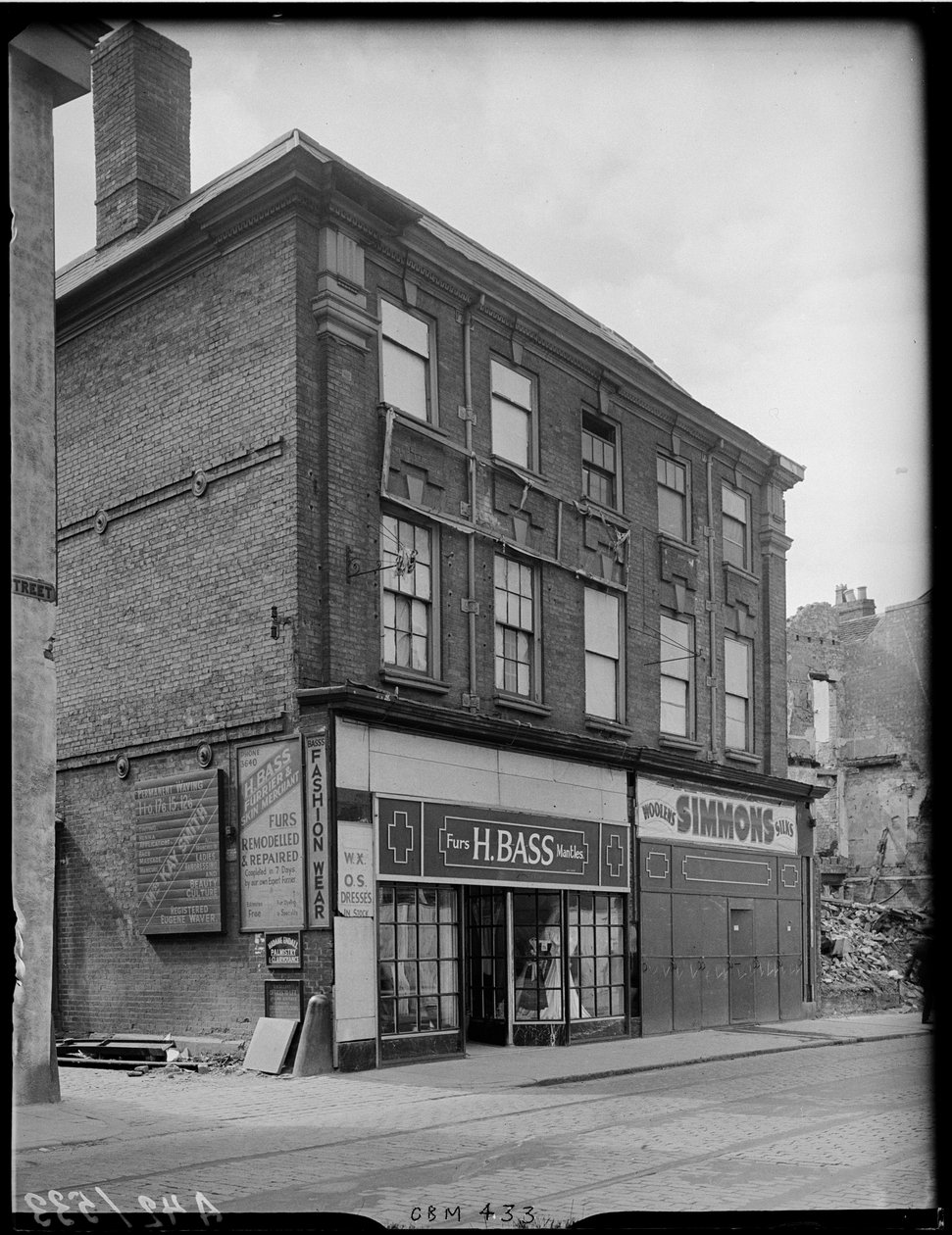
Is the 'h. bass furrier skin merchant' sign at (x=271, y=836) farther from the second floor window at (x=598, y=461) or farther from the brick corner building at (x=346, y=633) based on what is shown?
the second floor window at (x=598, y=461)

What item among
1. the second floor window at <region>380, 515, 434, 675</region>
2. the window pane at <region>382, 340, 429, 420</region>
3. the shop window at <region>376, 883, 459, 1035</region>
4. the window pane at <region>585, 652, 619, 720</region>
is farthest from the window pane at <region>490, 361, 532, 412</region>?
the shop window at <region>376, 883, 459, 1035</region>

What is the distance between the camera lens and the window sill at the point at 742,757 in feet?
73.7

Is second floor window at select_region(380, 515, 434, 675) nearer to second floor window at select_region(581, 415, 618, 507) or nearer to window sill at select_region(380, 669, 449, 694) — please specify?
window sill at select_region(380, 669, 449, 694)

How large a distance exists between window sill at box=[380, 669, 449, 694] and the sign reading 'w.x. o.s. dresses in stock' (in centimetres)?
142

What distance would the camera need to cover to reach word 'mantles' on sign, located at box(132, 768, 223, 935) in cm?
1490

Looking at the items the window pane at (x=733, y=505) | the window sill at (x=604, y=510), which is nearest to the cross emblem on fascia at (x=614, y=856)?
the window sill at (x=604, y=510)

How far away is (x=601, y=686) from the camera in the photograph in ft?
63.8

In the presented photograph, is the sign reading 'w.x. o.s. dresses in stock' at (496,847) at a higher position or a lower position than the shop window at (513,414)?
lower

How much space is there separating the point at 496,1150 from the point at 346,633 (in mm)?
6885

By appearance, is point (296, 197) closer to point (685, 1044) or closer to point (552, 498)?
point (552, 498)

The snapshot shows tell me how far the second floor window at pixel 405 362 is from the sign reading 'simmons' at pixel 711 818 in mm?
6773

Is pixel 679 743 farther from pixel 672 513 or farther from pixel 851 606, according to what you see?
pixel 851 606

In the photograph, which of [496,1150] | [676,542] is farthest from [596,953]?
[496,1150]

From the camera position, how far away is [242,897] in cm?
1456
